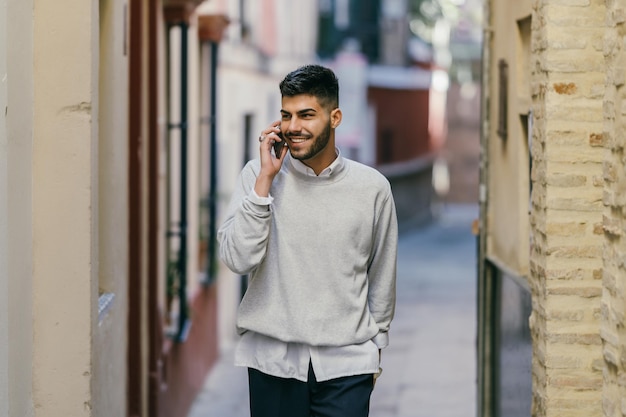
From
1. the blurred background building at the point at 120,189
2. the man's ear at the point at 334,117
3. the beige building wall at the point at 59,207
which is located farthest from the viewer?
the beige building wall at the point at 59,207

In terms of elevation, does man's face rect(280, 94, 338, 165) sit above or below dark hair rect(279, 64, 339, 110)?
below

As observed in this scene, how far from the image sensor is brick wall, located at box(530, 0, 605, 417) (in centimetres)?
586

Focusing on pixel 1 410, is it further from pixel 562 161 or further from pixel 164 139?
pixel 164 139

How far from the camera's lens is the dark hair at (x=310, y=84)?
4.87m

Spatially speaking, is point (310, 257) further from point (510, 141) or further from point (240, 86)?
point (240, 86)

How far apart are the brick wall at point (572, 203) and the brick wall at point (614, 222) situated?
0.47 m

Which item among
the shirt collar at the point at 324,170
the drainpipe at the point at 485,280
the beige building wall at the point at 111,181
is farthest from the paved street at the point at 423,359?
the shirt collar at the point at 324,170

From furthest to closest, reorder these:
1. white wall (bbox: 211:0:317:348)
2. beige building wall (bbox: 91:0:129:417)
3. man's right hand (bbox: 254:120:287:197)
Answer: white wall (bbox: 211:0:317:348) → beige building wall (bbox: 91:0:129:417) → man's right hand (bbox: 254:120:287:197)

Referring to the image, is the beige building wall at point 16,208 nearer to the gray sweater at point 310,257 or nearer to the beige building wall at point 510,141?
the gray sweater at point 310,257

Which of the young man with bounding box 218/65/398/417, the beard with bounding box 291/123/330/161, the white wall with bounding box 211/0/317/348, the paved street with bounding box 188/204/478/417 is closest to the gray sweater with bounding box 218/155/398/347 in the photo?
the young man with bounding box 218/65/398/417


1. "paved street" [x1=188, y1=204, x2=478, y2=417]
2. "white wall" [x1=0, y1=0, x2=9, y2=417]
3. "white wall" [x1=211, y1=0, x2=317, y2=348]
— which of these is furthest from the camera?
"white wall" [x1=211, y1=0, x2=317, y2=348]

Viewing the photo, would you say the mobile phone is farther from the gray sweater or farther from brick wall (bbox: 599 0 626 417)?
brick wall (bbox: 599 0 626 417)

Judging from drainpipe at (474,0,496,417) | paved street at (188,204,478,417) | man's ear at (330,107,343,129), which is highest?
man's ear at (330,107,343,129)

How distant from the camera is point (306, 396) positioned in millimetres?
4973
